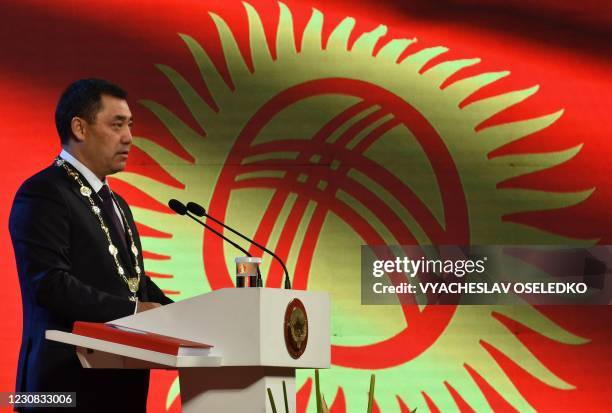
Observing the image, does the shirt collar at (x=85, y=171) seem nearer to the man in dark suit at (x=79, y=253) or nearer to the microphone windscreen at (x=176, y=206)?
the man in dark suit at (x=79, y=253)

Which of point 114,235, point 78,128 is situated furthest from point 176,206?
point 78,128

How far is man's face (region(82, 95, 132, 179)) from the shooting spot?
2.72 m

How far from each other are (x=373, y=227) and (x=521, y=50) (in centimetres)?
100

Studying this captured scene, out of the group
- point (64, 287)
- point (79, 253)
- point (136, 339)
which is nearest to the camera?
point (136, 339)

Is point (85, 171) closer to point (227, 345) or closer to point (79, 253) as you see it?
point (79, 253)

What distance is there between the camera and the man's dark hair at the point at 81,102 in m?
2.73

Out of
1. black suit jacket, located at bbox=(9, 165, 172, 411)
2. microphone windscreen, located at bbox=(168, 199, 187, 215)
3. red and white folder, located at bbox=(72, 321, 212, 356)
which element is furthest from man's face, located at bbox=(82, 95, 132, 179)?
red and white folder, located at bbox=(72, 321, 212, 356)

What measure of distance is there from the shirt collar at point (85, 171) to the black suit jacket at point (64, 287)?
0.20ft

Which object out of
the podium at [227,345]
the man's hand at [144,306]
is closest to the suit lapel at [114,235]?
the man's hand at [144,306]

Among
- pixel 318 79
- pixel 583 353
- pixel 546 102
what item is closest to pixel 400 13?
pixel 318 79

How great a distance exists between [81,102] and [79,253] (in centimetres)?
45

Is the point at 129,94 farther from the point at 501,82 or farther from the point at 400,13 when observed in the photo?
the point at 501,82

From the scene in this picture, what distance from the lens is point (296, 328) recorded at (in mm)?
2438

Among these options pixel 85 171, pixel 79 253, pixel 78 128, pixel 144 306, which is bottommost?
pixel 144 306
